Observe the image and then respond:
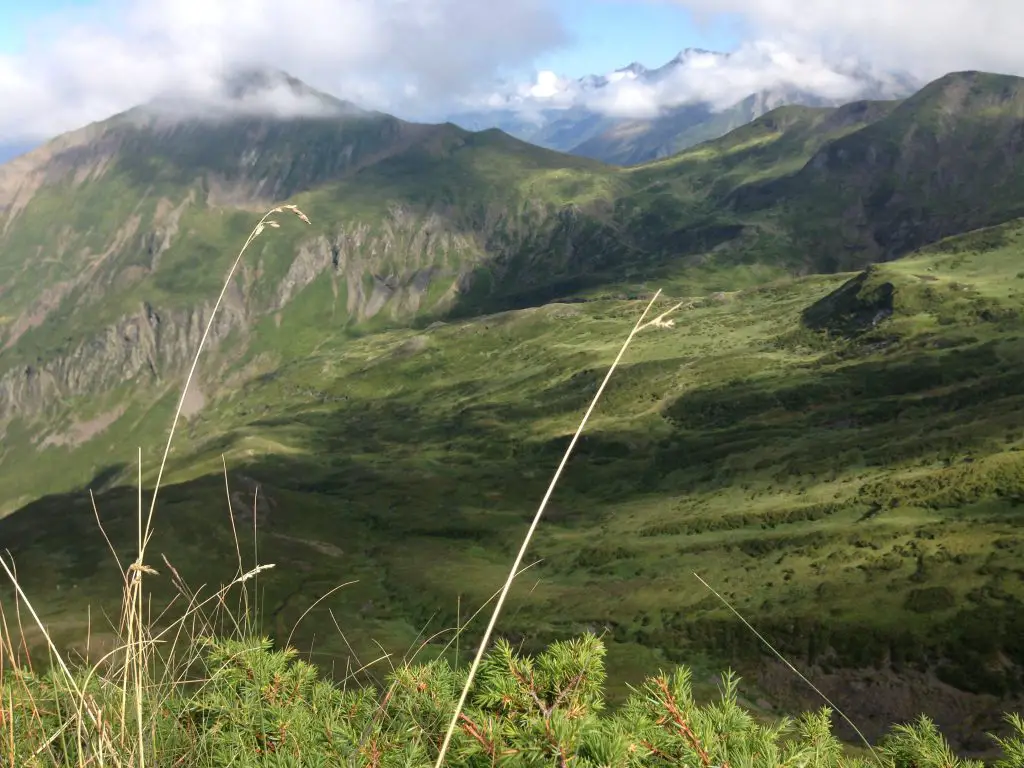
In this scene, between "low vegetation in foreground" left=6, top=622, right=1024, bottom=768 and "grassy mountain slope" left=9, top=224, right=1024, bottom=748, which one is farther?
"grassy mountain slope" left=9, top=224, right=1024, bottom=748

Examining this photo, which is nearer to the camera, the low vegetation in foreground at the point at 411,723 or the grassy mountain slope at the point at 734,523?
the low vegetation in foreground at the point at 411,723

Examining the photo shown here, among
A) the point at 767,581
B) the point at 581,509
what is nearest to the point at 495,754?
the point at 767,581

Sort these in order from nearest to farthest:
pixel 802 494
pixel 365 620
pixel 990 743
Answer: pixel 990 743
pixel 365 620
pixel 802 494

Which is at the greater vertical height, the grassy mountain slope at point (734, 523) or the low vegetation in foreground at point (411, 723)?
the low vegetation in foreground at point (411, 723)

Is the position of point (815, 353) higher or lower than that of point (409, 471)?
higher

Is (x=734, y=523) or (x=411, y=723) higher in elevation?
(x=411, y=723)

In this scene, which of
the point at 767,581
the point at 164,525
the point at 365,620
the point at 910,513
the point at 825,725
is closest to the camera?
the point at 825,725

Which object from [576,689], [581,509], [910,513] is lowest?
[581,509]

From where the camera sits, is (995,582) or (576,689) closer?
(576,689)

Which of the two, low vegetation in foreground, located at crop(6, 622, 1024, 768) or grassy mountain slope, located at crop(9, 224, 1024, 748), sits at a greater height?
low vegetation in foreground, located at crop(6, 622, 1024, 768)

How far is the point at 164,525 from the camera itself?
423 feet

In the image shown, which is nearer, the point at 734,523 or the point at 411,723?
the point at 411,723

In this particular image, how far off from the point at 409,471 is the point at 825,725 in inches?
6827

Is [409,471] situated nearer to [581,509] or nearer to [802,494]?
[581,509]
